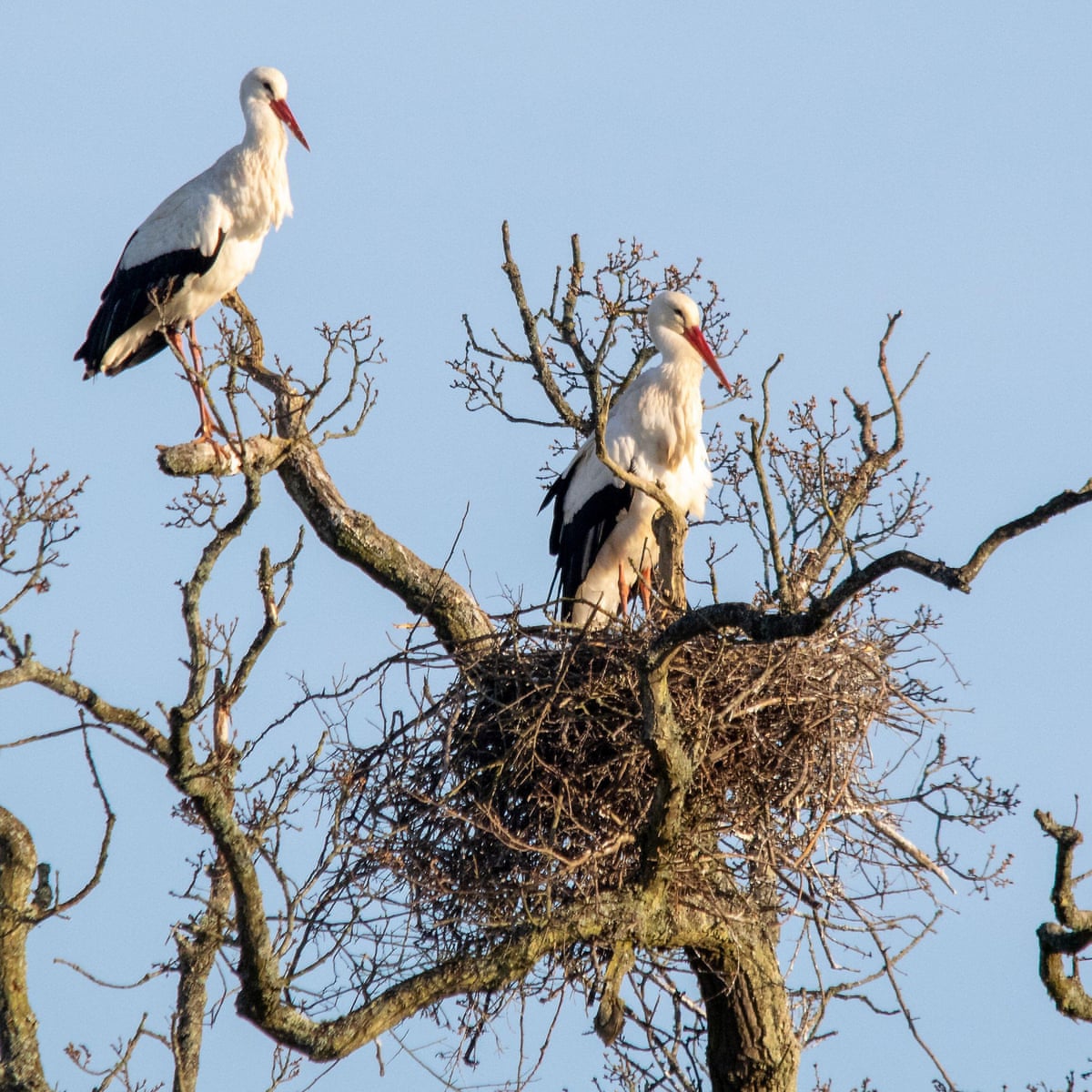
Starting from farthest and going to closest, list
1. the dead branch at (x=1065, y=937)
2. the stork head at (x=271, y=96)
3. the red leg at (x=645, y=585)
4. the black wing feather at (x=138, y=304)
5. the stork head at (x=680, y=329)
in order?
the stork head at (x=271, y=96) → the black wing feather at (x=138, y=304) → the stork head at (x=680, y=329) → the red leg at (x=645, y=585) → the dead branch at (x=1065, y=937)

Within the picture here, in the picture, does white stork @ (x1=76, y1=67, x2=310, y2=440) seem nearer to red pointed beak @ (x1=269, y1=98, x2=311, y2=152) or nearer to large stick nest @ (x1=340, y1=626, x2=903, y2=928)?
red pointed beak @ (x1=269, y1=98, x2=311, y2=152)

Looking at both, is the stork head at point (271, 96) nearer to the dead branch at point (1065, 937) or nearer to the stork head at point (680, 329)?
the stork head at point (680, 329)

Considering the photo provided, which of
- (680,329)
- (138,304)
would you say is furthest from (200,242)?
(680,329)

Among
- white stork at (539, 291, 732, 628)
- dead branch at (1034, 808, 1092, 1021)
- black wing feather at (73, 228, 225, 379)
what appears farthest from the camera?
black wing feather at (73, 228, 225, 379)

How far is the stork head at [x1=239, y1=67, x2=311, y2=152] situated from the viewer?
928 centimetres

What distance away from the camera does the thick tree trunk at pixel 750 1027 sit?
5.79 meters

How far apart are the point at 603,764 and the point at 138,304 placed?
14.8ft

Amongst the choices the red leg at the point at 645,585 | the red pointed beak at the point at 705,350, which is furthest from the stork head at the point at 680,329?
the red leg at the point at 645,585

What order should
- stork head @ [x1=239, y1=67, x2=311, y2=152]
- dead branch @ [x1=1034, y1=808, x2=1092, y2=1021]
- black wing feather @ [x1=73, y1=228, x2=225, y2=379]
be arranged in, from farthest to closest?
stork head @ [x1=239, y1=67, x2=311, y2=152] → black wing feather @ [x1=73, y1=228, x2=225, y2=379] → dead branch @ [x1=1034, y1=808, x2=1092, y2=1021]

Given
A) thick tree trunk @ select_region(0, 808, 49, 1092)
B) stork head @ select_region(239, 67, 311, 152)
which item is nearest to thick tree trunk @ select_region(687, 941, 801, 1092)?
thick tree trunk @ select_region(0, 808, 49, 1092)

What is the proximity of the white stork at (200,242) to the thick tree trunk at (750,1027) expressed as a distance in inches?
183

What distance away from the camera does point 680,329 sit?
25.4 ft

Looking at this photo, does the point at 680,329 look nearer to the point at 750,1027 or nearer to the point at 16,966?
the point at 750,1027

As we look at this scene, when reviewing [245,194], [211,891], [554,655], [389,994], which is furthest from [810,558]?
[245,194]
